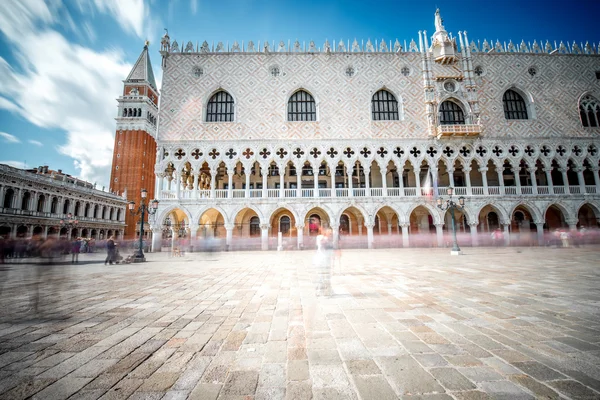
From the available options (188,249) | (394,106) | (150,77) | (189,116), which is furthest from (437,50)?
(150,77)

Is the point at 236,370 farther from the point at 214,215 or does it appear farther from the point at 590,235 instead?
the point at 590,235

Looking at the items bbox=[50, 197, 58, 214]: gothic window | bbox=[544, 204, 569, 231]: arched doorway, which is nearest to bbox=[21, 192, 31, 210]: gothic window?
bbox=[50, 197, 58, 214]: gothic window

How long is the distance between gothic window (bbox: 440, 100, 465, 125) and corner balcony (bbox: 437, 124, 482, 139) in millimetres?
2103

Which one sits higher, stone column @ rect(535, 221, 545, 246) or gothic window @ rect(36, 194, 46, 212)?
gothic window @ rect(36, 194, 46, 212)

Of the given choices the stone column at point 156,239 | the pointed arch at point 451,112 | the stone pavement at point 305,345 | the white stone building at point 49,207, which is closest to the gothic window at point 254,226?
the stone column at point 156,239

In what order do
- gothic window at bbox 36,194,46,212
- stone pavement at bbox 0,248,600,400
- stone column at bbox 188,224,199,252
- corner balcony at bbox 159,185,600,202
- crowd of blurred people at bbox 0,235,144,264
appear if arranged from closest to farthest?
stone pavement at bbox 0,248,600,400 → crowd of blurred people at bbox 0,235,144,264 → stone column at bbox 188,224,199,252 → corner balcony at bbox 159,185,600,202 → gothic window at bbox 36,194,46,212

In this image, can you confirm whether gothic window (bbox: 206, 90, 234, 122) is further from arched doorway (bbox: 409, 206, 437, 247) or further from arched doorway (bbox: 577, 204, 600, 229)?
arched doorway (bbox: 577, 204, 600, 229)

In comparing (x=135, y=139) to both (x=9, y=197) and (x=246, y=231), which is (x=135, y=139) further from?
(x=246, y=231)

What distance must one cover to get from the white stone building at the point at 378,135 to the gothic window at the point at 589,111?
0.11 metres

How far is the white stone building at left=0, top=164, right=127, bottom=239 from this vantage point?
83.4 ft

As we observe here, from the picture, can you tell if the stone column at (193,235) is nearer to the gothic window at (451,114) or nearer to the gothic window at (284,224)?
the gothic window at (284,224)

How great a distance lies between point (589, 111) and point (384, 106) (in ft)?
61.8

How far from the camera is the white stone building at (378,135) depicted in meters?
21.2

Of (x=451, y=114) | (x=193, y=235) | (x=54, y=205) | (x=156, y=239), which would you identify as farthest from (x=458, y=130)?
(x=54, y=205)
